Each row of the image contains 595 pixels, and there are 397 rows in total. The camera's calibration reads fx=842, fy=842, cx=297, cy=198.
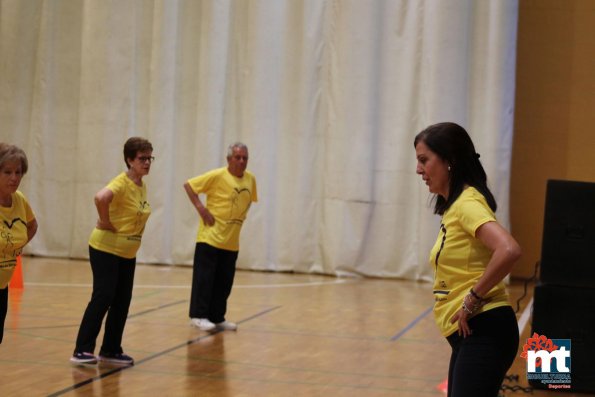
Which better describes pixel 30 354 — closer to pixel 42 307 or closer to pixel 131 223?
pixel 131 223

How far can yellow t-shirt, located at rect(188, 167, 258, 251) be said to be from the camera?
8.09m

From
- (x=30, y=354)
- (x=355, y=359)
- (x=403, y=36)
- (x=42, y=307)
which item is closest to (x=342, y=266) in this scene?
(x=403, y=36)

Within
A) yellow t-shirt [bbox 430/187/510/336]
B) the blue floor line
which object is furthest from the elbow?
the blue floor line

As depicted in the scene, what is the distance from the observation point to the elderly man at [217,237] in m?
8.04

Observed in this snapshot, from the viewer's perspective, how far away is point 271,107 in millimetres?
13820

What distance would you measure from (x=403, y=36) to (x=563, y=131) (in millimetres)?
2922

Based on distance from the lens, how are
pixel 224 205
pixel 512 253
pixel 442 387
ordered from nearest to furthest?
pixel 512 253, pixel 442 387, pixel 224 205

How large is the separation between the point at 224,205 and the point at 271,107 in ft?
19.3

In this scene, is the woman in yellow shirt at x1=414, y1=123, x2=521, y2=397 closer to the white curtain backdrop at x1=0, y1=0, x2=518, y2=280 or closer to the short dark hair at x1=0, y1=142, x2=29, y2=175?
the short dark hair at x1=0, y1=142, x2=29, y2=175

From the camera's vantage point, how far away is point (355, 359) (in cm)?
693

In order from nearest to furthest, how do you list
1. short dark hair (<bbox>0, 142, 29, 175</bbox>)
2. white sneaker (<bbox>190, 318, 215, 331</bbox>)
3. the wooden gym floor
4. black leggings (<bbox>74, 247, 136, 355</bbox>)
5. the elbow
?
the elbow
short dark hair (<bbox>0, 142, 29, 175</bbox>)
the wooden gym floor
black leggings (<bbox>74, 247, 136, 355</bbox>)
white sneaker (<bbox>190, 318, 215, 331</bbox>)

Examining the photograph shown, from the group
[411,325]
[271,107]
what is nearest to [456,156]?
[411,325]

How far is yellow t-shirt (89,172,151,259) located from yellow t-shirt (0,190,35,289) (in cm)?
153

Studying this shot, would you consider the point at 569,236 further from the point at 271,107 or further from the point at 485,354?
the point at 271,107
